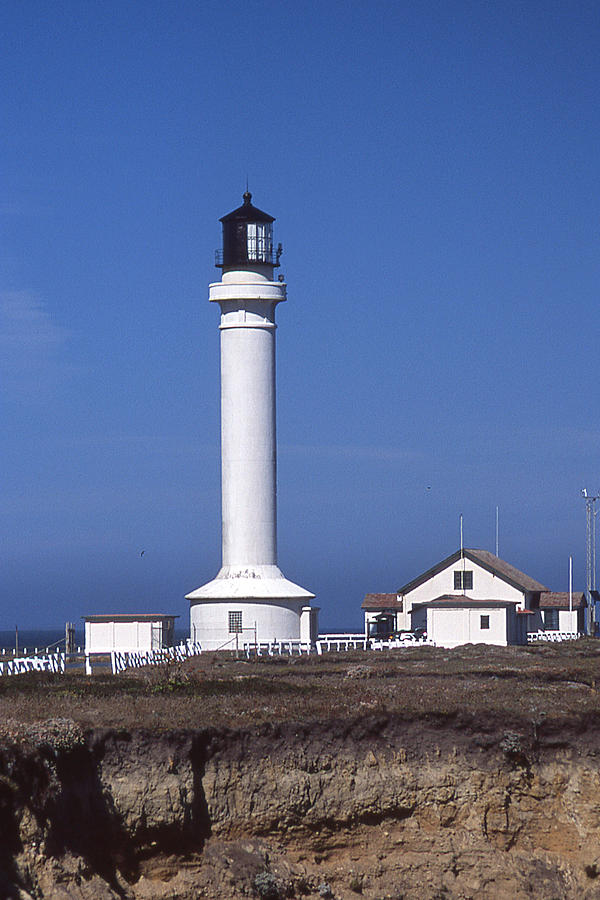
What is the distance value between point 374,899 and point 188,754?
3473 mm

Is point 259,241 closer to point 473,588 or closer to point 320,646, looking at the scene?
point 320,646

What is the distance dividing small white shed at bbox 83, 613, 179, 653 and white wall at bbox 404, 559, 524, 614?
13.9 metres

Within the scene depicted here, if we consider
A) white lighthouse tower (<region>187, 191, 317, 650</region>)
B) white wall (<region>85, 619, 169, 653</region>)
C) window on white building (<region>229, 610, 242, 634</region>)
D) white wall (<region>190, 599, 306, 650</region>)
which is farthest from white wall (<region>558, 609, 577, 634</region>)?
white wall (<region>85, 619, 169, 653</region>)

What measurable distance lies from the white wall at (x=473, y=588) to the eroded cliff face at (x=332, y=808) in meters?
36.6

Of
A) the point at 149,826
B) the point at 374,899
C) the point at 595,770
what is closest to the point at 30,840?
the point at 149,826

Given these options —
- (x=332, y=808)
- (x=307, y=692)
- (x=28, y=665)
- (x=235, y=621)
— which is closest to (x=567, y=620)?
(x=235, y=621)

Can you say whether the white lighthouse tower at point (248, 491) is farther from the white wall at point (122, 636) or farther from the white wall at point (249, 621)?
the white wall at point (122, 636)

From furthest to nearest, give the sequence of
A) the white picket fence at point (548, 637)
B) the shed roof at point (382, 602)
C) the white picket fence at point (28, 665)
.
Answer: the shed roof at point (382, 602)
the white picket fence at point (548, 637)
the white picket fence at point (28, 665)

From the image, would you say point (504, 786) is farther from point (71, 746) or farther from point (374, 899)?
point (71, 746)

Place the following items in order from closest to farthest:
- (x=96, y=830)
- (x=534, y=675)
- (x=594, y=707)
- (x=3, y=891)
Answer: (x=3, y=891)
(x=96, y=830)
(x=594, y=707)
(x=534, y=675)

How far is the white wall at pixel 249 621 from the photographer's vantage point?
1938 inches

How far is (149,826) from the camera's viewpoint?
64.0ft

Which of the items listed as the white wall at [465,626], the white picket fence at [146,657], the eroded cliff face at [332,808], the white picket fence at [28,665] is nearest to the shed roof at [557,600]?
the white wall at [465,626]

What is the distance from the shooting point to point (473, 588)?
58.3 meters
